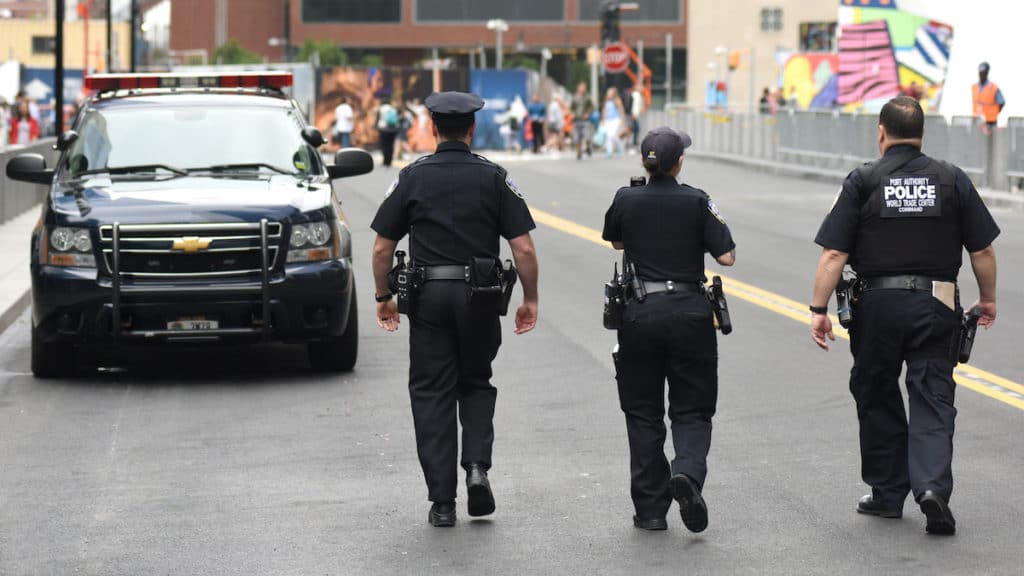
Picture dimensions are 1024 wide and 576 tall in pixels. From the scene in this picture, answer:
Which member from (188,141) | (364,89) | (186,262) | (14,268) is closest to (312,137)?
(188,141)

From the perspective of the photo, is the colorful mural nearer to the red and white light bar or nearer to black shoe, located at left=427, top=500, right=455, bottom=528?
the red and white light bar

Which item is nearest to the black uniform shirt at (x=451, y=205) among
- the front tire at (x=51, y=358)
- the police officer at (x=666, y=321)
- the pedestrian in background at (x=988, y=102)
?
the police officer at (x=666, y=321)

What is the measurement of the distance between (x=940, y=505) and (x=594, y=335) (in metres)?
6.60

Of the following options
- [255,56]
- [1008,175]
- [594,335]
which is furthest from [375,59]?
[594,335]

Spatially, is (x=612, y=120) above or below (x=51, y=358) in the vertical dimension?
above

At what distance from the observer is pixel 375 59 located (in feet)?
391

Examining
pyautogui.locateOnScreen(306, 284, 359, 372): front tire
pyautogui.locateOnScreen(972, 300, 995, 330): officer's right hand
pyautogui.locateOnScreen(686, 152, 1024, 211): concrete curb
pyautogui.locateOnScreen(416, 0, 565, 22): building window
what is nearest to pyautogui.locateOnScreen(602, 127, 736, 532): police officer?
pyautogui.locateOnScreen(972, 300, 995, 330): officer's right hand

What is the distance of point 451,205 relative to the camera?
7219 mm

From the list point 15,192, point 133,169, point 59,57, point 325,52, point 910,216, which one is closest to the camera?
point 910,216

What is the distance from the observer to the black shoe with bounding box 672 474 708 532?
6.81 meters

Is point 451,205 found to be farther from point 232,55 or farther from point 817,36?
point 817,36

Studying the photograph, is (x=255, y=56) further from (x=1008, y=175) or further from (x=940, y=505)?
(x=940, y=505)

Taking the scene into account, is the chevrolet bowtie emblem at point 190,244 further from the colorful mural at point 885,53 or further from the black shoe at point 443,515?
the colorful mural at point 885,53

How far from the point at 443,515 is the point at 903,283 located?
2.01 meters
